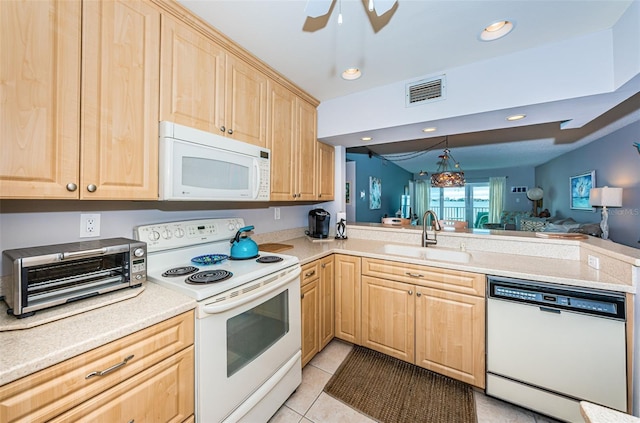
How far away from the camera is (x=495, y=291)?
1.58 meters

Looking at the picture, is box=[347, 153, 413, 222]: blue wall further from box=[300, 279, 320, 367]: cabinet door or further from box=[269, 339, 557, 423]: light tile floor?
box=[269, 339, 557, 423]: light tile floor

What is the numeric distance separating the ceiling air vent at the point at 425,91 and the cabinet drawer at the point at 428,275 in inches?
51.1

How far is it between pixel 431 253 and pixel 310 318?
4.10 ft

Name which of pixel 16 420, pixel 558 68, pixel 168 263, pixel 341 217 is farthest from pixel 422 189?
pixel 16 420

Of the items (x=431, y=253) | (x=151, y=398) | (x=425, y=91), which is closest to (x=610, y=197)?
(x=431, y=253)

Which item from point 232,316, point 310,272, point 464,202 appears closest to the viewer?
point 232,316

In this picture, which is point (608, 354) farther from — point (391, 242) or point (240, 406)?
point (240, 406)

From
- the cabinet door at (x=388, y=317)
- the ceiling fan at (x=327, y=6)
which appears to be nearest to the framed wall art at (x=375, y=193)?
the cabinet door at (x=388, y=317)

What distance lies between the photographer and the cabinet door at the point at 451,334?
165 centimetres

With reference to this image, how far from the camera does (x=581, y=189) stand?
4.53 meters

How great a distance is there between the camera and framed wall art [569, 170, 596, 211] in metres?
4.21

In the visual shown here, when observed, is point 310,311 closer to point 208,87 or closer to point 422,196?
point 208,87

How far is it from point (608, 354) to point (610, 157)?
4006 mm

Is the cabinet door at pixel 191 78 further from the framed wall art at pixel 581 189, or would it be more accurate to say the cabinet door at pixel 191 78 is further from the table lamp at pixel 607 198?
the framed wall art at pixel 581 189
